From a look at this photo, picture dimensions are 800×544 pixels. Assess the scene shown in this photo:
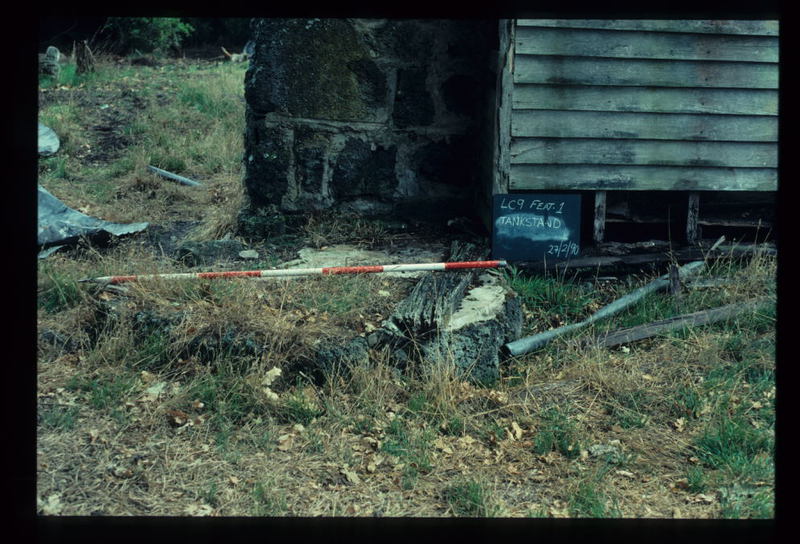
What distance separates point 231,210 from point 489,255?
2142mm

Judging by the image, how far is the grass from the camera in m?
3.23

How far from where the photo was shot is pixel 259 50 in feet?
18.9

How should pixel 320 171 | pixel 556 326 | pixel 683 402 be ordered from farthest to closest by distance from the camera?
pixel 320 171, pixel 556 326, pixel 683 402

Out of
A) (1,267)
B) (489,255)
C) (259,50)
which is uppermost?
(259,50)

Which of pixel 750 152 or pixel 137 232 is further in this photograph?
pixel 137 232

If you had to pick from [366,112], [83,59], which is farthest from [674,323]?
[83,59]

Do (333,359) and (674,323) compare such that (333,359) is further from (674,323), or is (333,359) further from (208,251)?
(674,323)

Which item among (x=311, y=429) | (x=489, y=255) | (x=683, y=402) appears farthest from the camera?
(x=489, y=255)

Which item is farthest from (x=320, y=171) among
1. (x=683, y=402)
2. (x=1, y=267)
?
(x=1, y=267)

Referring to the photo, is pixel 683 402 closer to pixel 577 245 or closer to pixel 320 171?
pixel 577 245

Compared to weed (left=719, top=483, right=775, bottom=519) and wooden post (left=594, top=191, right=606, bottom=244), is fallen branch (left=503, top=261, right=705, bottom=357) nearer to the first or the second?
wooden post (left=594, top=191, right=606, bottom=244)

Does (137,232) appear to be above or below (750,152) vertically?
below

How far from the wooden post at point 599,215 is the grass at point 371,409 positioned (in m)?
0.40

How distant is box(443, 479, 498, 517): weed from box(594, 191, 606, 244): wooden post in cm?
291
